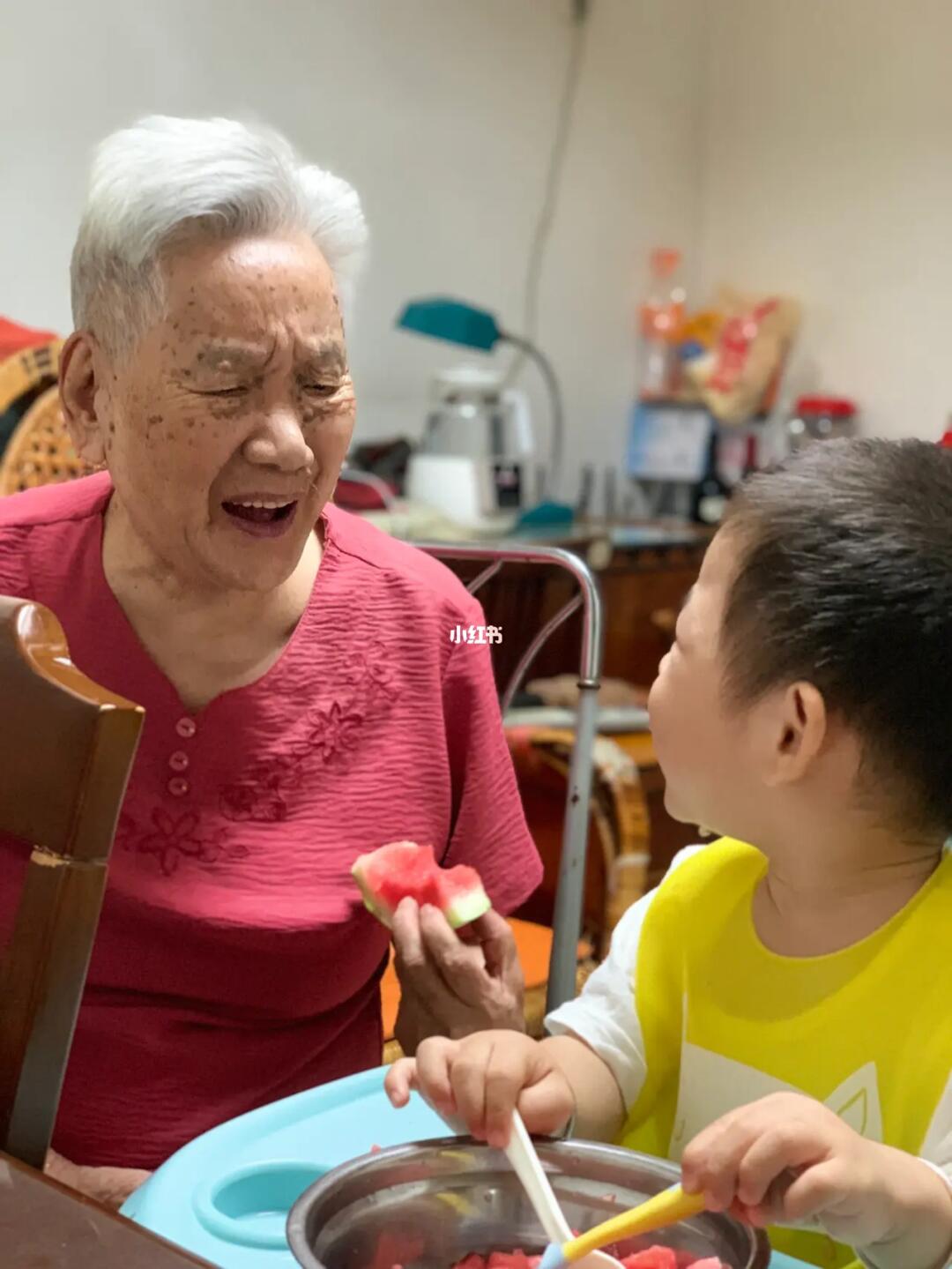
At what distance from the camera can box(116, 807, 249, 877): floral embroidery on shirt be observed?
1.26 m

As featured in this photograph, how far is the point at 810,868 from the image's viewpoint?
962 millimetres

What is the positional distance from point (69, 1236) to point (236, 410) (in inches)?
27.9

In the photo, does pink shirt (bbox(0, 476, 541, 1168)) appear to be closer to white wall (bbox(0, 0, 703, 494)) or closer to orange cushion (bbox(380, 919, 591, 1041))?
orange cushion (bbox(380, 919, 591, 1041))

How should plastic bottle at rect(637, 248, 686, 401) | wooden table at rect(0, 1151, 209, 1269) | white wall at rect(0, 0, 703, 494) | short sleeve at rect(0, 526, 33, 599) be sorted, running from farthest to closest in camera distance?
plastic bottle at rect(637, 248, 686, 401) → white wall at rect(0, 0, 703, 494) → short sleeve at rect(0, 526, 33, 599) → wooden table at rect(0, 1151, 209, 1269)

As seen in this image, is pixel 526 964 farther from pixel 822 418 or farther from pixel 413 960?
pixel 822 418

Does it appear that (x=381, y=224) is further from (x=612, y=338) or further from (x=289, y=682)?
(x=289, y=682)

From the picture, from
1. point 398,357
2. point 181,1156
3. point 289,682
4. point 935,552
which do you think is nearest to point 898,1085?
point 935,552

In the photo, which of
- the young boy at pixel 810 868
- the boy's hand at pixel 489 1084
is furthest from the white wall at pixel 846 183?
the boy's hand at pixel 489 1084

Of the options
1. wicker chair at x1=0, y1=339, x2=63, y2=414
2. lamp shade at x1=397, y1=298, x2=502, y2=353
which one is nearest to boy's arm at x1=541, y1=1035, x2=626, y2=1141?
wicker chair at x1=0, y1=339, x2=63, y2=414

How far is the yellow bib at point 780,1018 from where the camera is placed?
0.92m

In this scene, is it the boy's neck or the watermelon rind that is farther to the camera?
the watermelon rind

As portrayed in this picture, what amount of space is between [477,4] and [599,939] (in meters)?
2.73

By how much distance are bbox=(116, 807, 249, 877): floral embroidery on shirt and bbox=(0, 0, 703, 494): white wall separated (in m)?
1.50
